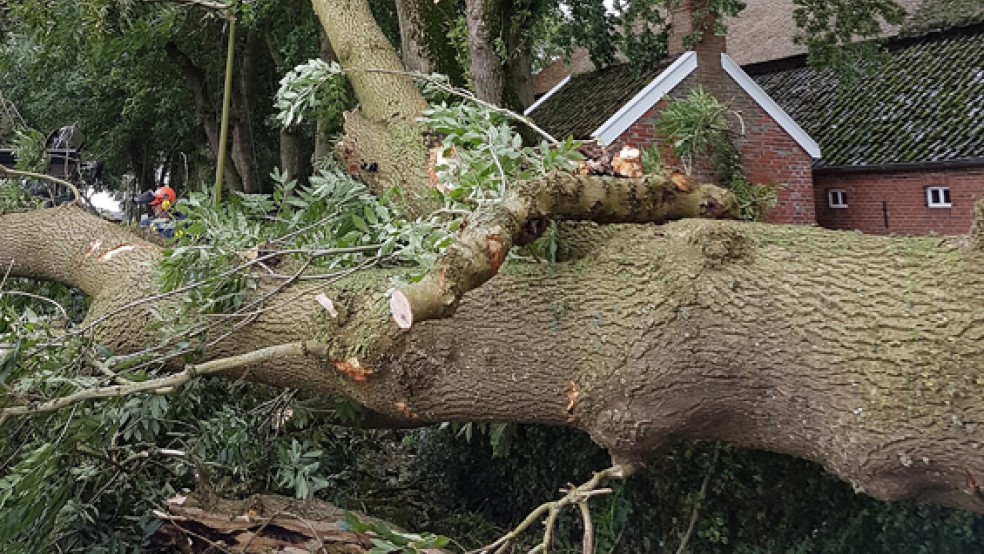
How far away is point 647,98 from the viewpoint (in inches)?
412

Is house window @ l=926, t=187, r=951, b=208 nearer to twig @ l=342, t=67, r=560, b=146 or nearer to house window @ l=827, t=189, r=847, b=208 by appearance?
house window @ l=827, t=189, r=847, b=208

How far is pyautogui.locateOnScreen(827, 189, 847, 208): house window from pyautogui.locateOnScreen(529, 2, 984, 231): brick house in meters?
0.02

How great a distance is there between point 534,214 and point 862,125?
1455 centimetres

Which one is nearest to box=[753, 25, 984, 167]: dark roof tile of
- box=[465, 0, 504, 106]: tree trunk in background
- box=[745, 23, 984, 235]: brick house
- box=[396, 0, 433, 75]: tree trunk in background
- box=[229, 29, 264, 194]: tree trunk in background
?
box=[745, 23, 984, 235]: brick house

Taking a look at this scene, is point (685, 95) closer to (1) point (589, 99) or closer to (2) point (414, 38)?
(1) point (589, 99)

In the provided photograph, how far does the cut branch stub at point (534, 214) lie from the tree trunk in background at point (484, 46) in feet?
14.2

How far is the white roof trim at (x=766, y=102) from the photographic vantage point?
11117 mm

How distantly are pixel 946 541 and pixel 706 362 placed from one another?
1.94 m

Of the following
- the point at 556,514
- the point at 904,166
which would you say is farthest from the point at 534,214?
the point at 904,166

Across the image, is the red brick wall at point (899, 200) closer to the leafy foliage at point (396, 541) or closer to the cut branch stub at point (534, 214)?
the cut branch stub at point (534, 214)

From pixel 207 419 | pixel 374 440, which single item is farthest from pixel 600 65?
pixel 207 419

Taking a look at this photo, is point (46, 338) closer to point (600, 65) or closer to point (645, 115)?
point (645, 115)

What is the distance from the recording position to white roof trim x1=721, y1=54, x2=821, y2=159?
11117 millimetres

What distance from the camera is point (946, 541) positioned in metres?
3.68
